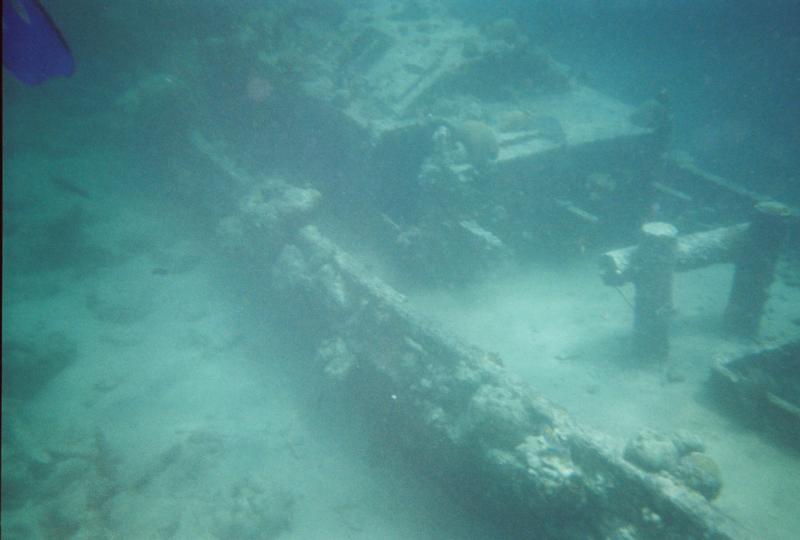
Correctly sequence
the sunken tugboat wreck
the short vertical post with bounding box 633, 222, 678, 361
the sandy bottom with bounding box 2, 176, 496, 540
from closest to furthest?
the sunken tugboat wreck, the sandy bottom with bounding box 2, 176, 496, 540, the short vertical post with bounding box 633, 222, 678, 361

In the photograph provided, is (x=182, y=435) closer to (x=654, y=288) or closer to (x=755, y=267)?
(x=654, y=288)

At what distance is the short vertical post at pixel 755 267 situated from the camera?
7.79 m

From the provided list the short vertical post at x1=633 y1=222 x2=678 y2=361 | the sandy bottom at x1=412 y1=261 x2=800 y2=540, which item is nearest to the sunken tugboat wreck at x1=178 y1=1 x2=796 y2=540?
the sandy bottom at x1=412 y1=261 x2=800 y2=540

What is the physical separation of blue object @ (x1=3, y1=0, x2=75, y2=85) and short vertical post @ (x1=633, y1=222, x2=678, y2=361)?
7941 millimetres

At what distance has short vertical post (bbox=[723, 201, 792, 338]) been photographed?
7.79 meters

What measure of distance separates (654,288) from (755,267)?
7.41ft

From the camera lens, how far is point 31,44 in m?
1.83

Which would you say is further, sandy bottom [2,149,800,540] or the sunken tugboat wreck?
sandy bottom [2,149,800,540]

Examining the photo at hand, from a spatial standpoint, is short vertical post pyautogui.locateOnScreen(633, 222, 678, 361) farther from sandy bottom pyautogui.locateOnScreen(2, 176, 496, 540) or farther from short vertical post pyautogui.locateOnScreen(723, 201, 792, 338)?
sandy bottom pyautogui.locateOnScreen(2, 176, 496, 540)

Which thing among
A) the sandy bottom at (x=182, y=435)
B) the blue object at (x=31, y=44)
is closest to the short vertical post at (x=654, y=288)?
the sandy bottom at (x=182, y=435)

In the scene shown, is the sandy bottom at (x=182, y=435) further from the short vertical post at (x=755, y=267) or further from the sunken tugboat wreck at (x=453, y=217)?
the short vertical post at (x=755, y=267)

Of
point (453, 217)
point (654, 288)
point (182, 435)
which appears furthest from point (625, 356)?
point (182, 435)

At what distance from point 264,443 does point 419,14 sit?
14817mm

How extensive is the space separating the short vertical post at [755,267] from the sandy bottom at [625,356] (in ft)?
1.66
